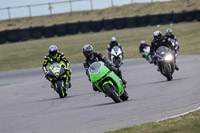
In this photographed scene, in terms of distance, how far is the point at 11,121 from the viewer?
9633 mm

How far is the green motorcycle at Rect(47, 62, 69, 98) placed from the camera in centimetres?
1381

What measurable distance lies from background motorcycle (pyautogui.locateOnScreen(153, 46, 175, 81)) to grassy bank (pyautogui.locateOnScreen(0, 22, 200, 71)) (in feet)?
57.3

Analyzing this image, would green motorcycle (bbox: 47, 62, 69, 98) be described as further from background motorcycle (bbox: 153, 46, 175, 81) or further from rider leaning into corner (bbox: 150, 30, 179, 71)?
rider leaning into corner (bbox: 150, 30, 179, 71)

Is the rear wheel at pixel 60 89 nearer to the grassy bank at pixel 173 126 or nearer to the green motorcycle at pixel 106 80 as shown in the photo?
the green motorcycle at pixel 106 80

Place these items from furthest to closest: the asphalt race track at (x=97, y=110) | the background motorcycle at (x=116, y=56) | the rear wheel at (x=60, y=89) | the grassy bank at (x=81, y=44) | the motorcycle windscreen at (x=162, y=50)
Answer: the grassy bank at (x=81, y=44) → the background motorcycle at (x=116, y=56) → the motorcycle windscreen at (x=162, y=50) → the rear wheel at (x=60, y=89) → the asphalt race track at (x=97, y=110)

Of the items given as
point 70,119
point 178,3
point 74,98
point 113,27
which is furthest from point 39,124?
point 178,3

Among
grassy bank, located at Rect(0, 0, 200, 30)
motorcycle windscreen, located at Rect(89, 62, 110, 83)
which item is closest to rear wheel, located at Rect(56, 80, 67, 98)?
motorcycle windscreen, located at Rect(89, 62, 110, 83)

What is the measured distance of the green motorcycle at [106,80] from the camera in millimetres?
10571

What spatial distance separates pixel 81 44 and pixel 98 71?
30039 millimetres

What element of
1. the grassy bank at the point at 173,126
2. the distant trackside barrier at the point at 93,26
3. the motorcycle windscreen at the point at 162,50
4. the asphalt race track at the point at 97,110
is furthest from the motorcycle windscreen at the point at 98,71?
the distant trackside barrier at the point at 93,26

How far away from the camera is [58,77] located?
45.4 feet

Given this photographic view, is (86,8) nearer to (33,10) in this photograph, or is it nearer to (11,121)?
(33,10)

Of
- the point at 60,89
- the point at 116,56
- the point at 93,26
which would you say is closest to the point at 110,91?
the point at 60,89

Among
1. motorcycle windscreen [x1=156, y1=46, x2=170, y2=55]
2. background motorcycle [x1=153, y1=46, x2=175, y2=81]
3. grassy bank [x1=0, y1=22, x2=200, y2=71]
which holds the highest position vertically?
motorcycle windscreen [x1=156, y1=46, x2=170, y2=55]
